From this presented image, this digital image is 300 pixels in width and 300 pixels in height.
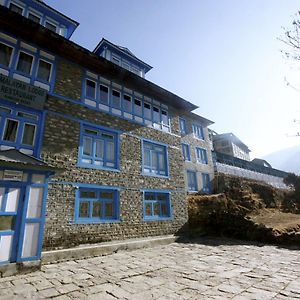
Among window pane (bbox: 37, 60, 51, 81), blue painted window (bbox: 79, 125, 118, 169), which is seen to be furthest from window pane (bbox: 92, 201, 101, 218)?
window pane (bbox: 37, 60, 51, 81)

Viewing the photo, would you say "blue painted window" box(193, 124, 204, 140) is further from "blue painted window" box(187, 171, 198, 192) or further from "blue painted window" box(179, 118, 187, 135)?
"blue painted window" box(187, 171, 198, 192)

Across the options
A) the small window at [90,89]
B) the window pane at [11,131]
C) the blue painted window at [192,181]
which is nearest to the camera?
the window pane at [11,131]

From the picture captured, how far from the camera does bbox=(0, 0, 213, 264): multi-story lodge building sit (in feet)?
25.3

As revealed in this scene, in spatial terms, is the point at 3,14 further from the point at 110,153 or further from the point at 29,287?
the point at 29,287

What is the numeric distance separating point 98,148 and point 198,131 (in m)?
15.6

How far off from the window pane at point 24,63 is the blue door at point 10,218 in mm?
5775

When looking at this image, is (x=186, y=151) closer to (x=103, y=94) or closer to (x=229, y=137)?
(x=103, y=94)

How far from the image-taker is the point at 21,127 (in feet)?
30.4

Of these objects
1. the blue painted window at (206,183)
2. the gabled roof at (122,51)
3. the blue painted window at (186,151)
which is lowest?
the blue painted window at (206,183)

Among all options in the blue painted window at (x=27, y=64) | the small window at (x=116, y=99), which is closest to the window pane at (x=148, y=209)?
the small window at (x=116, y=99)

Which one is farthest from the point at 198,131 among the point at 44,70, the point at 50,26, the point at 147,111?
the point at 44,70

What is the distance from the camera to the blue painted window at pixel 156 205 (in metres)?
12.9

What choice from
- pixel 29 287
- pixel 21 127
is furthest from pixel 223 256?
pixel 21 127

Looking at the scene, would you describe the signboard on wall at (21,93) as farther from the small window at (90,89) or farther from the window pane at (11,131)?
the small window at (90,89)
